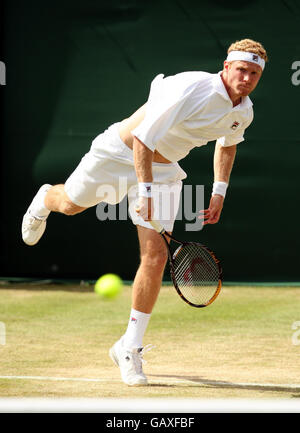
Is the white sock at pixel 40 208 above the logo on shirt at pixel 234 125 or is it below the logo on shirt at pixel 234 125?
below

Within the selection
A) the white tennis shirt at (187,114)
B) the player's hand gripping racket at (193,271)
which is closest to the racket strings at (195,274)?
the player's hand gripping racket at (193,271)

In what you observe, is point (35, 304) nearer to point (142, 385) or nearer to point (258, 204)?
point (258, 204)

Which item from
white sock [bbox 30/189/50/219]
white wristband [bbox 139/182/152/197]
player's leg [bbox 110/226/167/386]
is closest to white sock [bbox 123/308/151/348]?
player's leg [bbox 110/226/167/386]

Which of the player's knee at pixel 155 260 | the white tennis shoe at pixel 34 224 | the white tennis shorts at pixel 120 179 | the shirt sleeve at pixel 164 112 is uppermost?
the shirt sleeve at pixel 164 112

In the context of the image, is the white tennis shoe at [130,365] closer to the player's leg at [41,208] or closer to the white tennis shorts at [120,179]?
the white tennis shorts at [120,179]

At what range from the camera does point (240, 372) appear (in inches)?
155

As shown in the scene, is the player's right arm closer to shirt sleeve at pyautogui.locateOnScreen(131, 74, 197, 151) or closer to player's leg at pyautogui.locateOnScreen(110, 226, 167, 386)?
shirt sleeve at pyautogui.locateOnScreen(131, 74, 197, 151)

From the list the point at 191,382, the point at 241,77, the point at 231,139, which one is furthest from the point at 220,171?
the point at 191,382

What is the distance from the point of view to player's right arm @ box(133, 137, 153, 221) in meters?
3.60

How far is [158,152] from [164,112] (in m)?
0.38

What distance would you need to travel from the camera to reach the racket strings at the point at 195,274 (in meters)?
3.73
